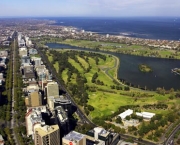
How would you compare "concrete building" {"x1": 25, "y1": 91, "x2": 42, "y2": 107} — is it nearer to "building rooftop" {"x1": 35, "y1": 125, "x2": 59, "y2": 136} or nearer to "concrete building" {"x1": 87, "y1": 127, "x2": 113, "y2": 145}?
"concrete building" {"x1": 87, "y1": 127, "x2": 113, "y2": 145}

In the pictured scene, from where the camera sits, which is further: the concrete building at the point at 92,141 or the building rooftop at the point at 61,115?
the building rooftop at the point at 61,115

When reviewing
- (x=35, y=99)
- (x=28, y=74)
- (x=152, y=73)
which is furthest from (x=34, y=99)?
(x=152, y=73)

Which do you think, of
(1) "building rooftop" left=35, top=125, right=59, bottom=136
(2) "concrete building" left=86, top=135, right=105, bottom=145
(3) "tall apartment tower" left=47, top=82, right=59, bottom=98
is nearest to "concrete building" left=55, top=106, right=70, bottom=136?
(2) "concrete building" left=86, top=135, right=105, bottom=145

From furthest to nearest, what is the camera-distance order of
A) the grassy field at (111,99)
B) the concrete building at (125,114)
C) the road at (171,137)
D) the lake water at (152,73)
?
the lake water at (152,73) → the grassy field at (111,99) → the concrete building at (125,114) → the road at (171,137)

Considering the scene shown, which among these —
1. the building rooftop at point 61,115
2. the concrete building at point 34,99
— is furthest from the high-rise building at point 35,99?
the building rooftop at point 61,115

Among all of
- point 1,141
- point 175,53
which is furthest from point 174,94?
point 175,53

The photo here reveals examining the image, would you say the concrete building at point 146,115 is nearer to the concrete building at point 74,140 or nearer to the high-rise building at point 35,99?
the concrete building at point 74,140
